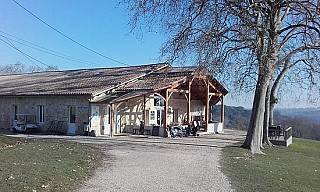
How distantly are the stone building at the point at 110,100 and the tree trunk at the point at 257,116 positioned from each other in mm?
3714

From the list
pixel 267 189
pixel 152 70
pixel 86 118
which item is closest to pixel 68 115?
pixel 86 118

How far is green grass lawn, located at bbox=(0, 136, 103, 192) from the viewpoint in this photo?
25.9 ft

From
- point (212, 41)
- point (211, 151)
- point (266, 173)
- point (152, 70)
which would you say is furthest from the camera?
point (152, 70)

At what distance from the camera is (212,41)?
16.3 m

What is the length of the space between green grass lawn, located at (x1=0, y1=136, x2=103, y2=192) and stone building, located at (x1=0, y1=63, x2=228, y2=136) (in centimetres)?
942

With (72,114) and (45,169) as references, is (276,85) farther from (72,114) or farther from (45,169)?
(45,169)

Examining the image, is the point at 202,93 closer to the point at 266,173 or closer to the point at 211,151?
the point at 211,151

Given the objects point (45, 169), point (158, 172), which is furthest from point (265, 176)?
point (45, 169)

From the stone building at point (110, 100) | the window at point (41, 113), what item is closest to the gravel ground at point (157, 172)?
the stone building at point (110, 100)

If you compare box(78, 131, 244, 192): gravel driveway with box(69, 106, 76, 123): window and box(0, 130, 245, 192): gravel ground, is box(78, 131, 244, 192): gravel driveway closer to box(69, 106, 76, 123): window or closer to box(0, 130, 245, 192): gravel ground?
box(0, 130, 245, 192): gravel ground

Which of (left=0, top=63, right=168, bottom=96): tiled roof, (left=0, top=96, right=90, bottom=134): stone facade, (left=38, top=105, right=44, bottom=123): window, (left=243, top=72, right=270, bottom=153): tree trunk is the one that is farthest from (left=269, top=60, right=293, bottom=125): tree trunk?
(left=38, top=105, right=44, bottom=123): window

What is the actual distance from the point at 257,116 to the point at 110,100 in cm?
910

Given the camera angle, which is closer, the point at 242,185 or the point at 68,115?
the point at 242,185

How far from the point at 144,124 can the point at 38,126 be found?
7.50 meters
